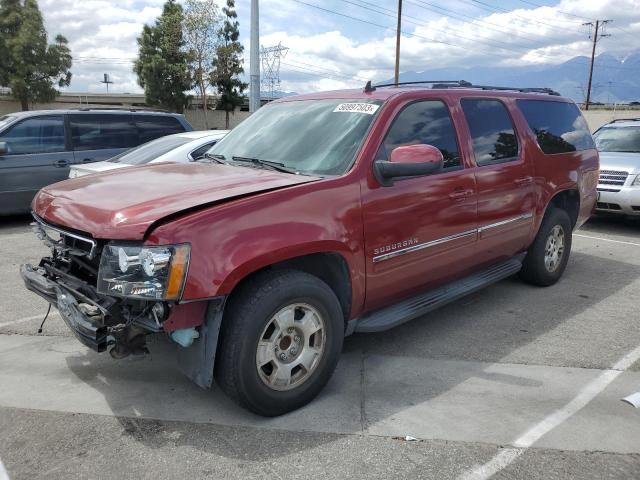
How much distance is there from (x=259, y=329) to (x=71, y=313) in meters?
1.05

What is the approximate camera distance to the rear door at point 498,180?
446cm

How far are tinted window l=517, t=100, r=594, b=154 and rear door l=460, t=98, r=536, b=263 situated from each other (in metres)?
0.44

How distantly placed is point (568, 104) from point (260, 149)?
380cm

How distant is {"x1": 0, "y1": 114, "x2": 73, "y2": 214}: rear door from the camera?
8.37 metres

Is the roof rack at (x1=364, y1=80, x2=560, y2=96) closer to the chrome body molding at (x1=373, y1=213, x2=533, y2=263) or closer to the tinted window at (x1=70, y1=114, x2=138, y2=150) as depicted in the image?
the chrome body molding at (x1=373, y1=213, x2=533, y2=263)

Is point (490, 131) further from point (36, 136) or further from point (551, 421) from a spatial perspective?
point (36, 136)

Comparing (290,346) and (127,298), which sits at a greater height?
(127,298)

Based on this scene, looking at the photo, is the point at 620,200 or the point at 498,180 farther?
the point at 620,200

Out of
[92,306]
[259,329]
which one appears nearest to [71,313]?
[92,306]

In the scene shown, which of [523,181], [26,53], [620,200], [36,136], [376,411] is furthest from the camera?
[26,53]

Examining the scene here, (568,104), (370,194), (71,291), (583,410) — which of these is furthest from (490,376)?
(568,104)

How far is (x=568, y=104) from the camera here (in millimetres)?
5996

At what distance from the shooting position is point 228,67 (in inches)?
1358

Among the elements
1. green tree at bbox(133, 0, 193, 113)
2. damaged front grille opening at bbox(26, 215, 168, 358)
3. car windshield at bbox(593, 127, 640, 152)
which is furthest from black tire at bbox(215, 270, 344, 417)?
green tree at bbox(133, 0, 193, 113)
